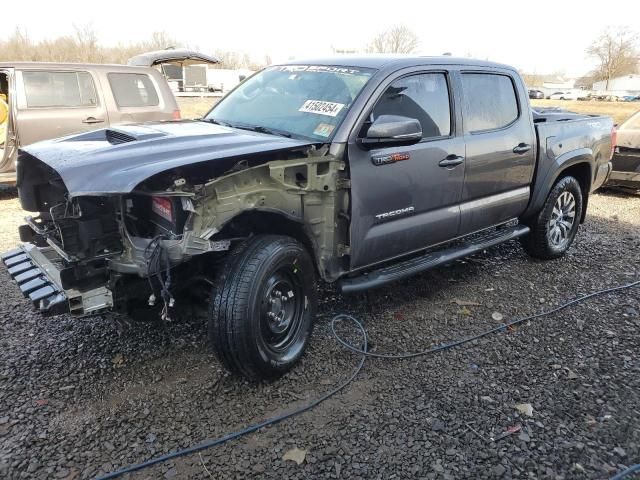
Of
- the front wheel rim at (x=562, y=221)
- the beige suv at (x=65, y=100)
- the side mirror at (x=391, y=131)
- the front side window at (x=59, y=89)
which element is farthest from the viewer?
the front side window at (x=59, y=89)

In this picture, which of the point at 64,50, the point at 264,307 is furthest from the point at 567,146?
the point at 64,50

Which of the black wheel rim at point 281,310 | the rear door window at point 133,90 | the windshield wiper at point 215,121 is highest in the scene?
the rear door window at point 133,90

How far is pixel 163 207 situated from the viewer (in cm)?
283

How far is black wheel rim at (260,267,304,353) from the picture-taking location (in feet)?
10.0

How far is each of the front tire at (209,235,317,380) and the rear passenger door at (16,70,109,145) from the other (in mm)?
5365

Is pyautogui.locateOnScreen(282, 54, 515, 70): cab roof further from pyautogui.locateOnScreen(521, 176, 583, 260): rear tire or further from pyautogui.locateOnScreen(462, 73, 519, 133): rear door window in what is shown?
pyautogui.locateOnScreen(521, 176, 583, 260): rear tire

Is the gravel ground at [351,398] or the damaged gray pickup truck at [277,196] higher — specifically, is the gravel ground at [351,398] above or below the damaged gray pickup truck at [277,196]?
below

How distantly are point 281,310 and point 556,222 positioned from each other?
11.5 ft

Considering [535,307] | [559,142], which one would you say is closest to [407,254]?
[535,307]

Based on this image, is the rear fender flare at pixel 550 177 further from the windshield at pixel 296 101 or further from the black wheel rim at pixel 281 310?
the black wheel rim at pixel 281 310

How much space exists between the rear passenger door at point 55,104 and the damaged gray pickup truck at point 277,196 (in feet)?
12.9

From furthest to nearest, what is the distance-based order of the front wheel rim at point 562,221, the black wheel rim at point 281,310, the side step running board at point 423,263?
the front wheel rim at point 562,221
the side step running board at point 423,263
the black wheel rim at point 281,310

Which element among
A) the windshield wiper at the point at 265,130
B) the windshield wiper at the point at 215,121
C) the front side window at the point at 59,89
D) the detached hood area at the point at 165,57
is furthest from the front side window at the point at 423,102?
the detached hood area at the point at 165,57

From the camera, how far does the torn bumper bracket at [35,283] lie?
8.67 ft
